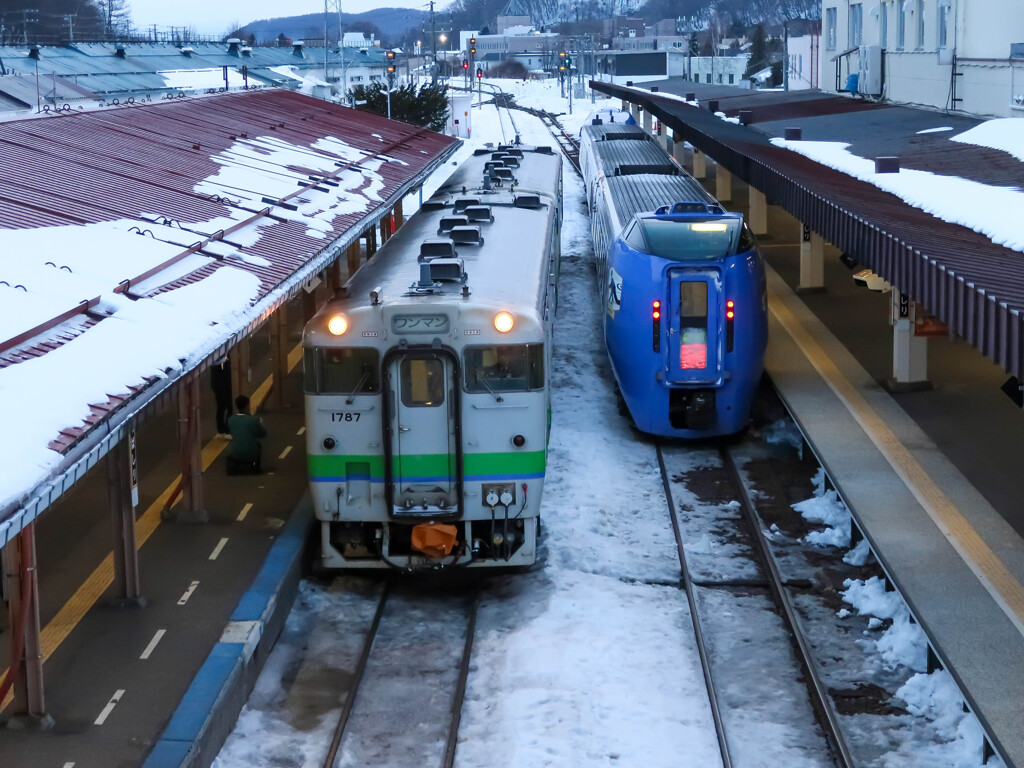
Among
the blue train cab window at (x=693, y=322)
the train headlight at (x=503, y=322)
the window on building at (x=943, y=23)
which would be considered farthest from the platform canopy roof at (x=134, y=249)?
the window on building at (x=943, y=23)

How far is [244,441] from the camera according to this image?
14.3 meters

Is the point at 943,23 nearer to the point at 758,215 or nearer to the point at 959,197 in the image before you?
the point at 758,215

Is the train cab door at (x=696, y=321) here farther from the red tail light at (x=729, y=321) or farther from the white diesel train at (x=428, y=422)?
the white diesel train at (x=428, y=422)

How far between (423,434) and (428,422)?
0.35ft

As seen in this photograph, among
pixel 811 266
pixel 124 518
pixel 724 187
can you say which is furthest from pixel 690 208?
pixel 724 187

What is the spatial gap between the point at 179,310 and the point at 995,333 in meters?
5.64

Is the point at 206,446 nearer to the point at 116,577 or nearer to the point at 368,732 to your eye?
the point at 116,577

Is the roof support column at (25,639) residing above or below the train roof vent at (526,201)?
below

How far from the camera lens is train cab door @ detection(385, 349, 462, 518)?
36.1 ft

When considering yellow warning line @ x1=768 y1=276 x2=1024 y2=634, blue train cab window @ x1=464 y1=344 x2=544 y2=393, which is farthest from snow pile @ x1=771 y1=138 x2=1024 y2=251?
blue train cab window @ x1=464 y1=344 x2=544 y2=393

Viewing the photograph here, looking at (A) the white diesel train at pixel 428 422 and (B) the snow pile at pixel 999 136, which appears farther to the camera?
(B) the snow pile at pixel 999 136

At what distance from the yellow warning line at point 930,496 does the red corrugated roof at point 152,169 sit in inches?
242

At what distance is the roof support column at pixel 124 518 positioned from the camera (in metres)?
10.1

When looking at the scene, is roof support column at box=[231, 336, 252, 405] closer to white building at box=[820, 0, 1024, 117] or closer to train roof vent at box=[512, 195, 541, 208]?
train roof vent at box=[512, 195, 541, 208]
